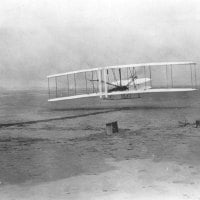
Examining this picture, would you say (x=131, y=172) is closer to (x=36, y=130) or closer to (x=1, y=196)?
(x=1, y=196)

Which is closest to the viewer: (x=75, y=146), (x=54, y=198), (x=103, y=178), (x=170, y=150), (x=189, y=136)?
(x=54, y=198)

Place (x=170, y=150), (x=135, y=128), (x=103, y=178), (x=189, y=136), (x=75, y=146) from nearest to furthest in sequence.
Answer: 1. (x=103, y=178)
2. (x=170, y=150)
3. (x=75, y=146)
4. (x=189, y=136)
5. (x=135, y=128)

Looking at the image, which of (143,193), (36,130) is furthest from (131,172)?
(36,130)

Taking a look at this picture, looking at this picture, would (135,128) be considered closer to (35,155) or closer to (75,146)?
(75,146)

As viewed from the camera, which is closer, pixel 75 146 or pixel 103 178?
pixel 103 178
